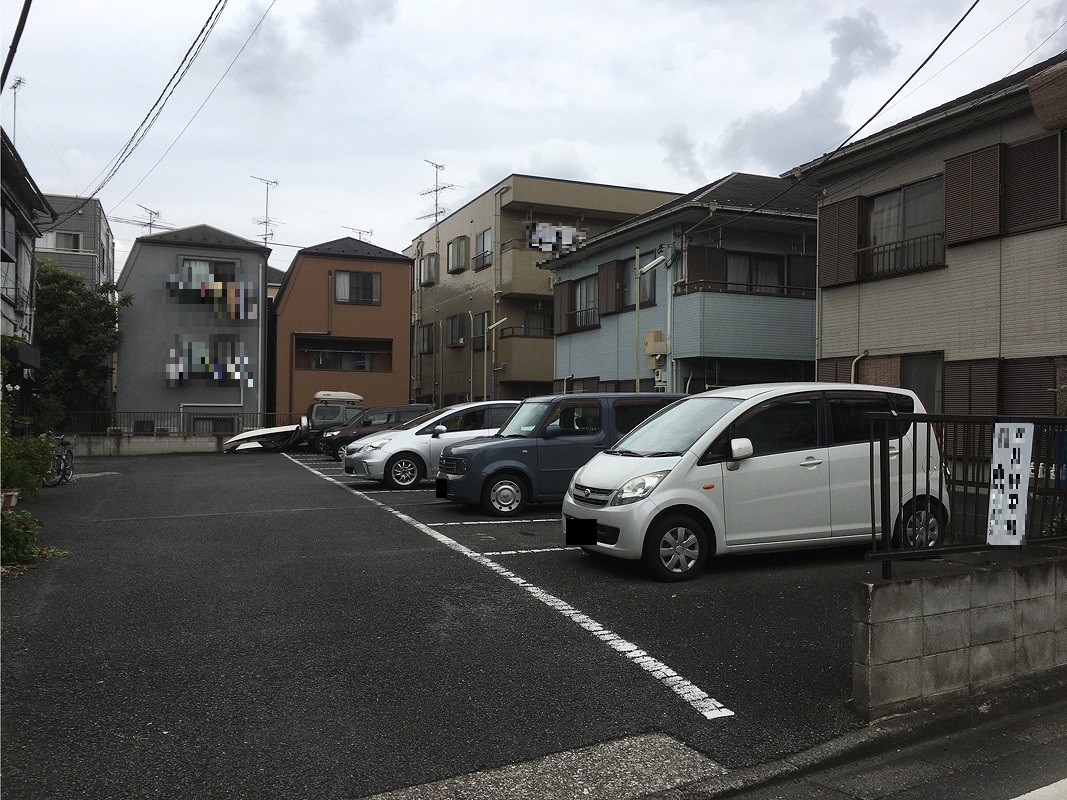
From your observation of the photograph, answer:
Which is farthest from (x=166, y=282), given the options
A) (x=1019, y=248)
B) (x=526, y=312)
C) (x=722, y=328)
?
(x=1019, y=248)

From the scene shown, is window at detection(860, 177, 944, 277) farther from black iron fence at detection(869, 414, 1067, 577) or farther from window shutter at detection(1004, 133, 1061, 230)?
black iron fence at detection(869, 414, 1067, 577)

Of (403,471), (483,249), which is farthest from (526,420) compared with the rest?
(483,249)

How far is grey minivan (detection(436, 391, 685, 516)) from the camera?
10.6 metres

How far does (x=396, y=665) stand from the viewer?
477 cm

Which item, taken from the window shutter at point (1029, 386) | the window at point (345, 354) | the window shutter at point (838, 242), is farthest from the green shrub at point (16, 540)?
the window at point (345, 354)

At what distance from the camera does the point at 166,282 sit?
30328 mm

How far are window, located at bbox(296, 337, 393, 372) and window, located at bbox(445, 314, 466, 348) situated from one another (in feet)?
8.18

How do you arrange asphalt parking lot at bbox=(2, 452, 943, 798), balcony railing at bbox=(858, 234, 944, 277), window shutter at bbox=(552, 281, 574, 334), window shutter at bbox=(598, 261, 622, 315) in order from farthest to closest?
window shutter at bbox=(552, 281, 574, 334), window shutter at bbox=(598, 261, 622, 315), balcony railing at bbox=(858, 234, 944, 277), asphalt parking lot at bbox=(2, 452, 943, 798)

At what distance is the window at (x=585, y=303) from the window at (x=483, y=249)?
8.38 meters

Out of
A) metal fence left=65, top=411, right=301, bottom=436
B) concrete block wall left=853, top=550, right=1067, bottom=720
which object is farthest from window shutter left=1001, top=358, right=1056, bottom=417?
metal fence left=65, top=411, right=301, bottom=436

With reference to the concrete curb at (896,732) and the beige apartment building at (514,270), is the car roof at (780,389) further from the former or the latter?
the beige apartment building at (514,270)

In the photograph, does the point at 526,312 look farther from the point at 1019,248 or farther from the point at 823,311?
the point at 1019,248

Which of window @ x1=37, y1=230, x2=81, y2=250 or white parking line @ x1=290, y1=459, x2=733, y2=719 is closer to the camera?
white parking line @ x1=290, y1=459, x2=733, y2=719

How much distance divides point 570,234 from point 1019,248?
20.4 meters
